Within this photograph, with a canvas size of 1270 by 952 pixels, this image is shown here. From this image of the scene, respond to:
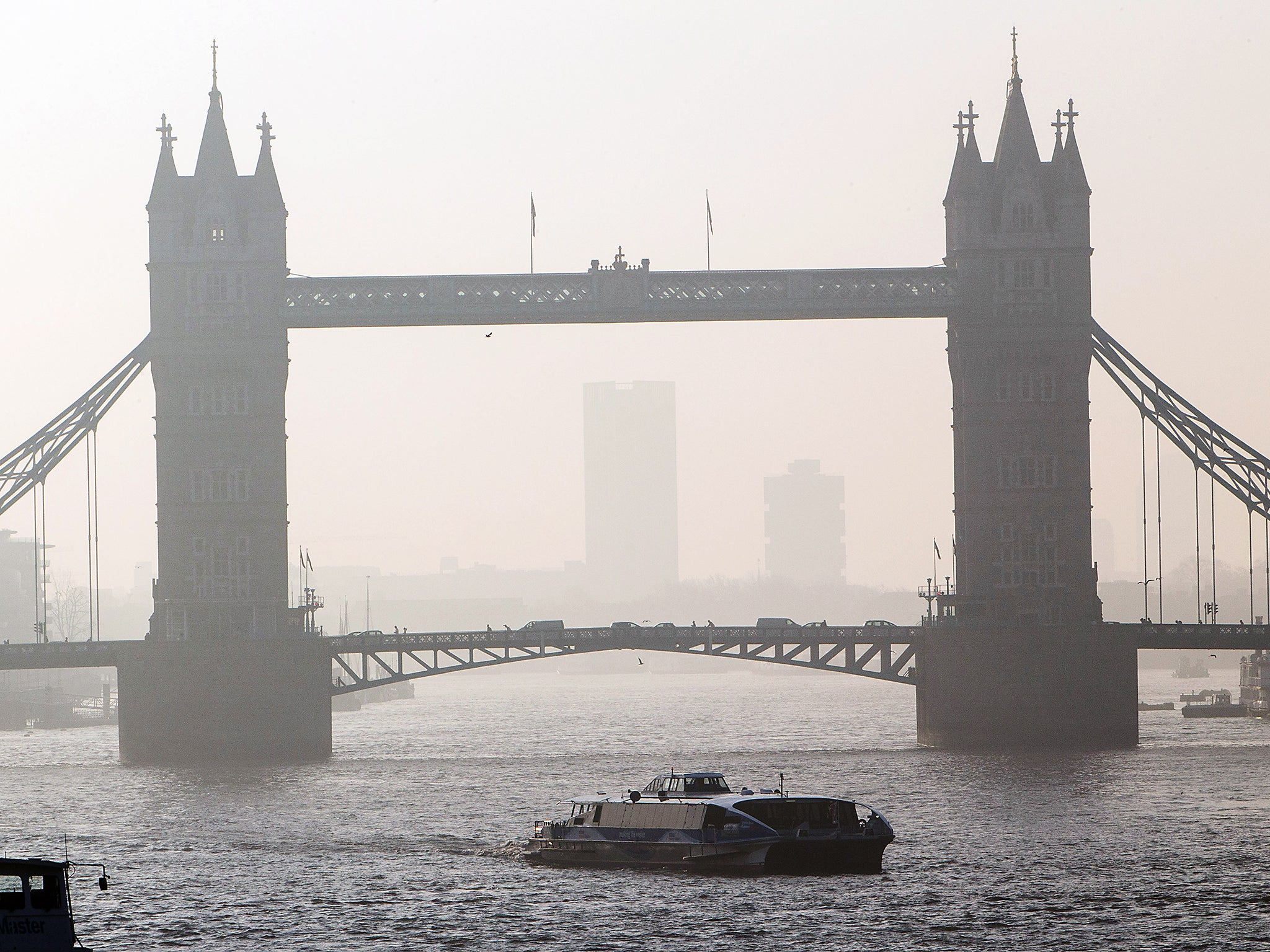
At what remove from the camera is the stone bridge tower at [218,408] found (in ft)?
387

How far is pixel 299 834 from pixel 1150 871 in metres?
34.8

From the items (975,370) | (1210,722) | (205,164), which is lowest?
(1210,722)

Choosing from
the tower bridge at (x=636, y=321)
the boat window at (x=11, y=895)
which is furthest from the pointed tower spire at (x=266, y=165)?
the boat window at (x=11, y=895)

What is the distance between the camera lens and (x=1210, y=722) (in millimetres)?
168625

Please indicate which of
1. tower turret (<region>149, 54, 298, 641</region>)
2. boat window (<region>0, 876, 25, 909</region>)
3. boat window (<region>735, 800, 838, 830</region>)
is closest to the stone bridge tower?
tower turret (<region>149, 54, 298, 641</region>)

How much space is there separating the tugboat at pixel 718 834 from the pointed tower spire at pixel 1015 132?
54481 mm

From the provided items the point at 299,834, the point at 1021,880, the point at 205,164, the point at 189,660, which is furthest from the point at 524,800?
the point at 205,164

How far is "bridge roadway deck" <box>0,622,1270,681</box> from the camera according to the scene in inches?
4584

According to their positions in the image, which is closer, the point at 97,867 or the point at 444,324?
the point at 97,867

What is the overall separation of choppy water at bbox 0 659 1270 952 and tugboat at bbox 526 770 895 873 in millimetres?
1384

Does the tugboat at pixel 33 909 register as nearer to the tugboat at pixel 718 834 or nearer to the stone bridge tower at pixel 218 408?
the tugboat at pixel 718 834

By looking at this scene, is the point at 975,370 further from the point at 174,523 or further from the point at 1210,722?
the point at 1210,722

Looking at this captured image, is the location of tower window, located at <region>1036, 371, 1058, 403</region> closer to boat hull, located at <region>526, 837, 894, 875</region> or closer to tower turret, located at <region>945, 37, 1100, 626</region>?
tower turret, located at <region>945, 37, 1100, 626</region>

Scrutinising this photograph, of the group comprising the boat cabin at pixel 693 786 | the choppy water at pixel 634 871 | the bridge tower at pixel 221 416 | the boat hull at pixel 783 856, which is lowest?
the choppy water at pixel 634 871
